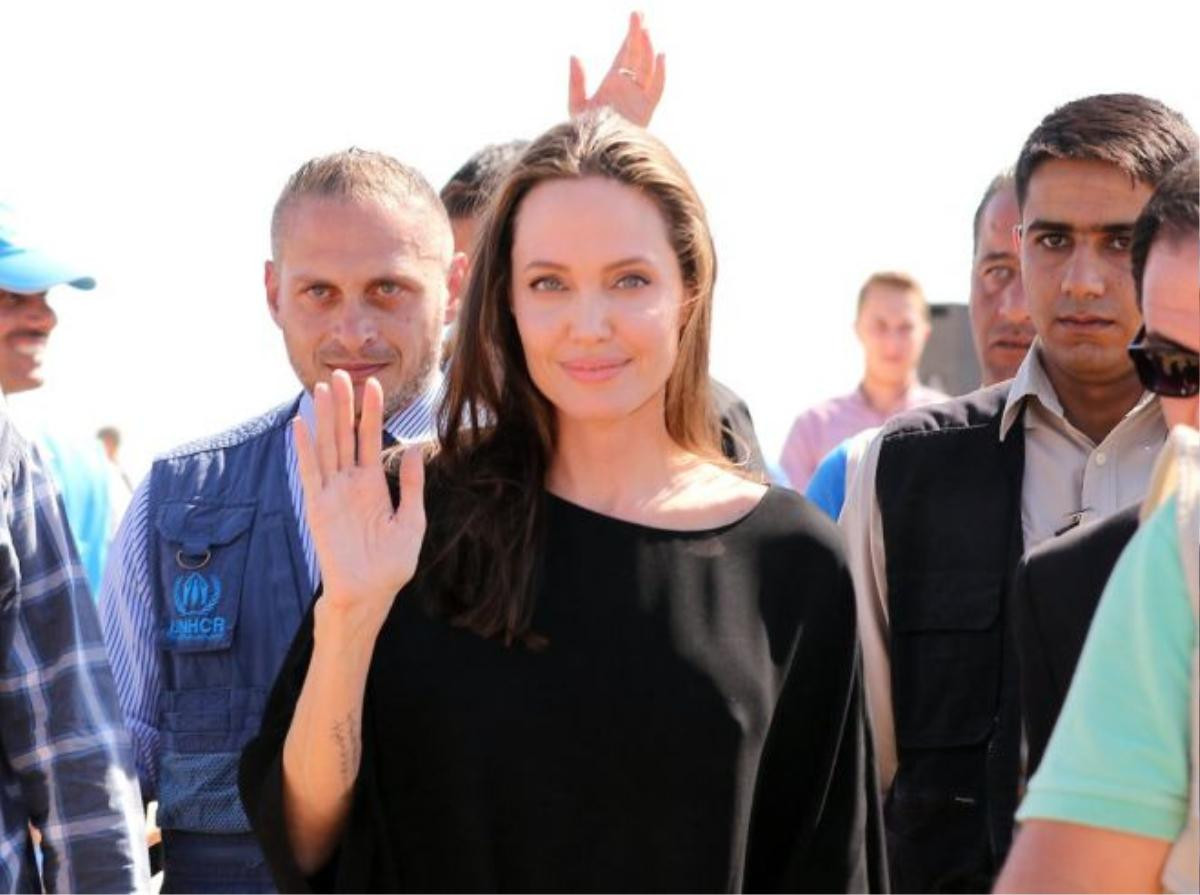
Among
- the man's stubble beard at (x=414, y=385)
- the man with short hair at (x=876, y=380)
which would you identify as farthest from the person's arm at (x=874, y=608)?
the man with short hair at (x=876, y=380)

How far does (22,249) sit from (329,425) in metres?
2.23

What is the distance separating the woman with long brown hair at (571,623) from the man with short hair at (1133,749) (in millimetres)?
1012

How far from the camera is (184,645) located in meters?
4.11

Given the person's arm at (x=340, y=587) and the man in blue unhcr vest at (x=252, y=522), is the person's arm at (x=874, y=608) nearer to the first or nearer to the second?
the man in blue unhcr vest at (x=252, y=522)

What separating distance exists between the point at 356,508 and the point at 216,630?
0.90m

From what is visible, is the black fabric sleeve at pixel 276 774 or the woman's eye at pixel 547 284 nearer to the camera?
the black fabric sleeve at pixel 276 774

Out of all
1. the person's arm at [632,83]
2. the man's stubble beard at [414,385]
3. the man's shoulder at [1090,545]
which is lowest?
the man's shoulder at [1090,545]

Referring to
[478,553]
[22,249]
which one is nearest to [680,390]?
[478,553]

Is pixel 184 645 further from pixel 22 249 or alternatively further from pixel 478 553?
pixel 22 249

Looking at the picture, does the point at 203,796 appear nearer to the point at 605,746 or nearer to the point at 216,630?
the point at 216,630

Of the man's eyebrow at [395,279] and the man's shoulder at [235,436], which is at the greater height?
the man's eyebrow at [395,279]

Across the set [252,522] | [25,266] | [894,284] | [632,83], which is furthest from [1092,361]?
[894,284]

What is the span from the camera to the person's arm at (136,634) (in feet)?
13.6

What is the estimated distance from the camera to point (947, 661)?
13.7ft
